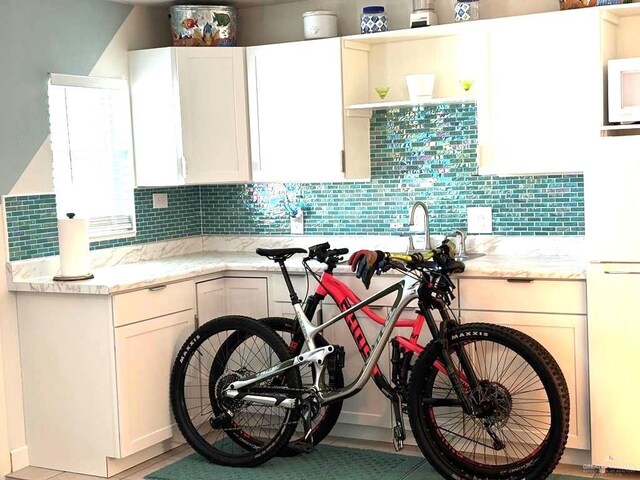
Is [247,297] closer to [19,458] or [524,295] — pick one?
[19,458]

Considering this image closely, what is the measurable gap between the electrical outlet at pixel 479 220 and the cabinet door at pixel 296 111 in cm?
67

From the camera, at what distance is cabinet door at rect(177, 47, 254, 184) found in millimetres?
4879

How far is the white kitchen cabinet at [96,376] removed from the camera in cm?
418

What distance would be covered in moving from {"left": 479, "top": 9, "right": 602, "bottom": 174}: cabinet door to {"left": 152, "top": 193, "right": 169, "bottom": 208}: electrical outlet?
6.07ft

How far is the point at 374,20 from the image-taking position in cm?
463

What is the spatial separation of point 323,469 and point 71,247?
1.52 m

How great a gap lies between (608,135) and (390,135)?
3.76ft

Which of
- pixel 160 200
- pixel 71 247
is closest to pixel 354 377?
pixel 71 247

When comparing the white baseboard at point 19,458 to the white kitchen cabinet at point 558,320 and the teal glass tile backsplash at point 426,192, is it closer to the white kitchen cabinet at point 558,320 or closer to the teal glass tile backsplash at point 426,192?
the teal glass tile backsplash at point 426,192

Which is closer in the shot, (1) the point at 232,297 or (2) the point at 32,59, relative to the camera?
(2) the point at 32,59

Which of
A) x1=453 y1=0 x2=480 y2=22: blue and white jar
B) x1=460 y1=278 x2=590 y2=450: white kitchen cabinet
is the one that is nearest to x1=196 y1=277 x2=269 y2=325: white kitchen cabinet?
x1=460 y1=278 x2=590 y2=450: white kitchen cabinet

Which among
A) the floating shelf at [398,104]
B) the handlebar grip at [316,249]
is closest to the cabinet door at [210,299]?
the handlebar grip at [316,249]

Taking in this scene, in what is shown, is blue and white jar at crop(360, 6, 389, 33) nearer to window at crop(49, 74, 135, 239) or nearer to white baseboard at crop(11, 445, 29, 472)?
window at crop(49, 74, 135, 239)

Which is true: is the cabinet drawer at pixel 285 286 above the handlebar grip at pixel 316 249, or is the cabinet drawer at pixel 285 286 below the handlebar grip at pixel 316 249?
below
